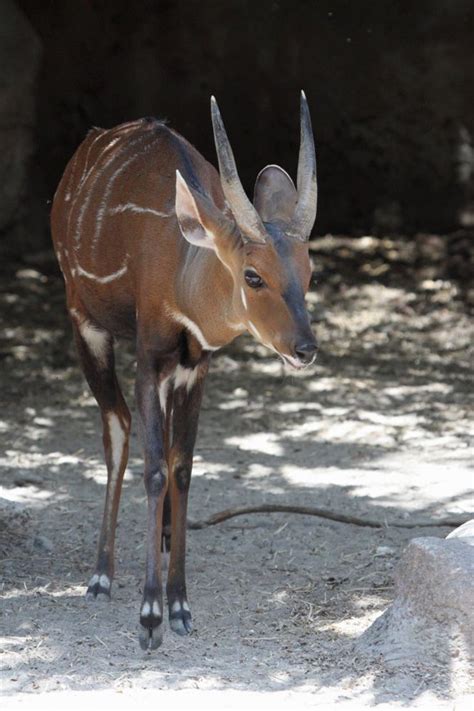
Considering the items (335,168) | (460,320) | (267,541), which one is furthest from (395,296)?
(267,541)

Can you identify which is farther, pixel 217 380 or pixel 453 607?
pixel 217 380

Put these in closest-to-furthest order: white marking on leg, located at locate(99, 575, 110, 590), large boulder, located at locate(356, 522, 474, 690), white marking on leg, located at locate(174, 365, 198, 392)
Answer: large boulder, located at locate(356, 522, 474, 690)
white marking on leg, located at locate(174, 365, 198, 392)
white marking on leg, located at locate(99, 575, 110, 590)

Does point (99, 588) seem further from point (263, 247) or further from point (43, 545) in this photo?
point (263, 247)

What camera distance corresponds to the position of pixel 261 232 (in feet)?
15.0

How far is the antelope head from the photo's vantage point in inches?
175

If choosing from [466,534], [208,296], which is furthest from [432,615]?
[208,296]

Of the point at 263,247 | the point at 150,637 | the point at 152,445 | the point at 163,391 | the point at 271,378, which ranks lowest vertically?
the point at 271,378

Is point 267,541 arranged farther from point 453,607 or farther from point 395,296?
point 395,296

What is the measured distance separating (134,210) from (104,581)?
153 centimetres

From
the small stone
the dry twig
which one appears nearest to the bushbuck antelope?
the dry twig

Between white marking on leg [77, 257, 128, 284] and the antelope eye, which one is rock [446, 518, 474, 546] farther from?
white marking on leg [77, 257, 128, 284]

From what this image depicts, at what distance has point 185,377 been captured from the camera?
5.28m

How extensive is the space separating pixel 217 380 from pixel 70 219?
11.2 ft

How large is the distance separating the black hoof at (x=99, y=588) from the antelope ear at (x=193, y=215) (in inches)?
59.8
